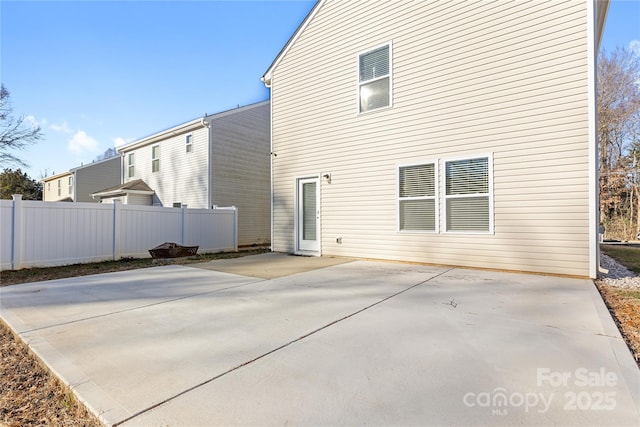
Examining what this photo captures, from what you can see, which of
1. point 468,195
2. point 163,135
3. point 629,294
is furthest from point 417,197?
point 163,135

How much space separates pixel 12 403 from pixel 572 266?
6646 mm

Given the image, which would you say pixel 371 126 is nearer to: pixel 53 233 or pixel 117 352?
pixel 117 352

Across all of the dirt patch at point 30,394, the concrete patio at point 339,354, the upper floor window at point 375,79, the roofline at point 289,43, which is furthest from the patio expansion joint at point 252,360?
the roofline at point 289,43

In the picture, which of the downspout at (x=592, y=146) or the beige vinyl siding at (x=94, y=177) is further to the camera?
the beige vinyl siding at (x=94, y=177)

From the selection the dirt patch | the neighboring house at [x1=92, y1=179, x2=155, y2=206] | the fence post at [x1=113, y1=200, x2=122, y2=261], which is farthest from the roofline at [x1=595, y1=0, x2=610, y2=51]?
the neighboring house at [x1=92, y1=179, x2=155, y2=206]

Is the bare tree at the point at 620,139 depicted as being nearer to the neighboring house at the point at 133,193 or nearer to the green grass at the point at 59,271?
the green grass at the point at 59,271

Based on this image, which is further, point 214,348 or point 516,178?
point 516,178

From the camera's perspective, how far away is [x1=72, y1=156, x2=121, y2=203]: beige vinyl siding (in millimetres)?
19781

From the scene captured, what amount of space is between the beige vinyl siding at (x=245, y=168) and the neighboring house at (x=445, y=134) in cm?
493

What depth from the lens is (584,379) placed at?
185 centimetres

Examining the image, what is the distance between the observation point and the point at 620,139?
16.9m

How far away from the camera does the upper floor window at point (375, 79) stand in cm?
695

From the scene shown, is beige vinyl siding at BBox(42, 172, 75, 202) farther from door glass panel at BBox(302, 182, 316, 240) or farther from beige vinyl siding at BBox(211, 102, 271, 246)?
door glass panel at BBox(302, 182, 316, 240)

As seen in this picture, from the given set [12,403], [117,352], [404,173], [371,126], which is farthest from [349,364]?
[371,126]
